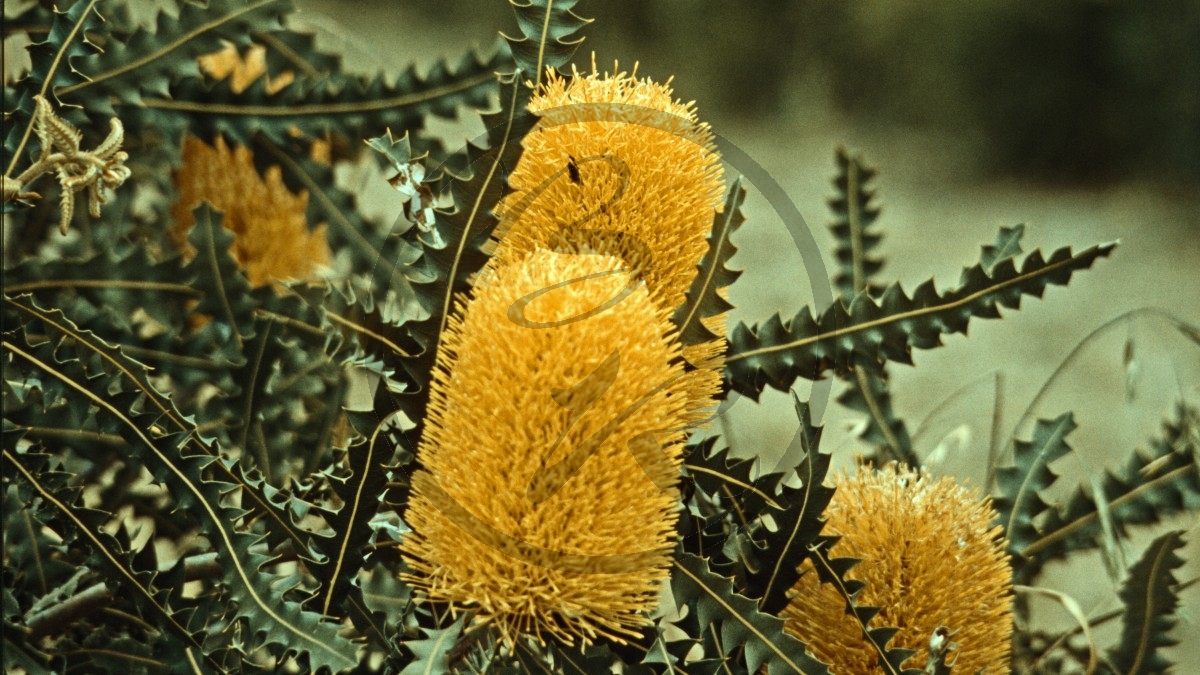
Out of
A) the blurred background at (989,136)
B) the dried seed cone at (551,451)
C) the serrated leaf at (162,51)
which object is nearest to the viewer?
the dried seed cone at (551,451)

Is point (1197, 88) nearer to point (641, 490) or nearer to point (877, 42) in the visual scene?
point (877, 42)

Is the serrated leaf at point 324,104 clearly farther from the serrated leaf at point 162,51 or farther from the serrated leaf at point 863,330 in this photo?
the serrated leaf at point 863,330

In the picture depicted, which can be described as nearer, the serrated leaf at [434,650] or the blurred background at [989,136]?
the serrated leaf at [434,650]

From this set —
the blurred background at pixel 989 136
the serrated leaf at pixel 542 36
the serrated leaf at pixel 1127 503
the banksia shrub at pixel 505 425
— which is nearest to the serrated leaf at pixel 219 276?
the banksia shrub at pixel 505 425

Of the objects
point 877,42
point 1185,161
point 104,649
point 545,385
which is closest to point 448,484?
point 545,385

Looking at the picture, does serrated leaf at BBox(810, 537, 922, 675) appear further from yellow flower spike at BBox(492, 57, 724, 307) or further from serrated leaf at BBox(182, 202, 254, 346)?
serrated leaf at BBox(182, 202, 254, 346)

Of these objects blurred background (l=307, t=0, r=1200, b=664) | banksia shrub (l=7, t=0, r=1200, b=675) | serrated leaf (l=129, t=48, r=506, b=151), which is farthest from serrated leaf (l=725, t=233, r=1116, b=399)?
blurred background (l=307, t=0, r=1200, b=664)
